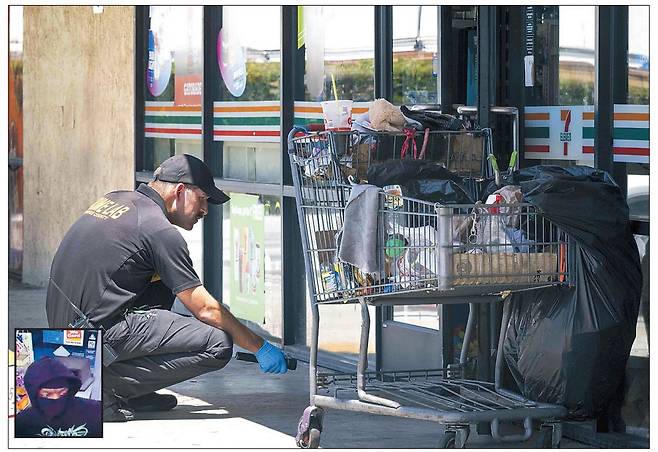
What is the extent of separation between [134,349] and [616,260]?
232 centimetres

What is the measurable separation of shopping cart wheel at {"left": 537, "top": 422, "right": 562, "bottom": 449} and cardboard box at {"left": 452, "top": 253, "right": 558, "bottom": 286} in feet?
2.00

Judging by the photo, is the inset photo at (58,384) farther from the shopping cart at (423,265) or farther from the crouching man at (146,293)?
the shopping cart at (423,265)

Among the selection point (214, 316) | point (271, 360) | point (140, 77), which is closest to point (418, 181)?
point (271, 360)

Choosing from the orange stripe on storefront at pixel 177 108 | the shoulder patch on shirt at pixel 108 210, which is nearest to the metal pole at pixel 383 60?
the shoulder patch on shirt at pixel 108 210

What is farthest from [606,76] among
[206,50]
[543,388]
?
[206,50]

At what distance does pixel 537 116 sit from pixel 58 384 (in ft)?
7.91

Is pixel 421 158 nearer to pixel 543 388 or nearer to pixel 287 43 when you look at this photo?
pixel 543 388

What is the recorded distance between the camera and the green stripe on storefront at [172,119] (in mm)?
9734

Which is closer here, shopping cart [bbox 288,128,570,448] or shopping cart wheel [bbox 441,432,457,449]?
shopping cart [bbox 288,128,570,448]

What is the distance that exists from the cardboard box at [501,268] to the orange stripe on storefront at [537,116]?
3.51 ft

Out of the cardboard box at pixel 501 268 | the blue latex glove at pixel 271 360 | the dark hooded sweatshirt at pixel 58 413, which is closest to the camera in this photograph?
the cardboard box at pixel 501 268

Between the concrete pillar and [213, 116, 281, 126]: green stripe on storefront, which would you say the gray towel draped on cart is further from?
the concrete pillar

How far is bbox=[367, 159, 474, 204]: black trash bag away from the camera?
5.70 metres

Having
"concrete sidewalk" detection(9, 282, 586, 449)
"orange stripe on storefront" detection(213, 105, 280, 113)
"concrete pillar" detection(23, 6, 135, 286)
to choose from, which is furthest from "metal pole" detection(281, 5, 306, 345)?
"concrete pillar" detection(23, 6, 135, 286)
